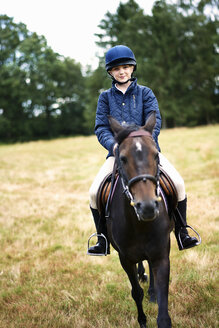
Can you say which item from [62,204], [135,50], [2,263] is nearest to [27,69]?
[135,50]

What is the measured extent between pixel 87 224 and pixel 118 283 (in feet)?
10.4

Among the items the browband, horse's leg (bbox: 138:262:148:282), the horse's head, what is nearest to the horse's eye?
the horse's head

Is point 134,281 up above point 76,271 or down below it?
above

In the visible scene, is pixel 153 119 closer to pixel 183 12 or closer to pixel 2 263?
pixel 2 263

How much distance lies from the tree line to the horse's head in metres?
39.2

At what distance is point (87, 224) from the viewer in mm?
7820

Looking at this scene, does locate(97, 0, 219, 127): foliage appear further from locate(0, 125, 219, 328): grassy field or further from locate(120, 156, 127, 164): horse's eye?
locate(120, 156, 127, 164): horse's eye

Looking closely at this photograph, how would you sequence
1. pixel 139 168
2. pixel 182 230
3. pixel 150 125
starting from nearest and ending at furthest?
1. pixel 139 168
2. pixel 150 125
3. pixel 182 230

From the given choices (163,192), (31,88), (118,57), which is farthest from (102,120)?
(31,88)

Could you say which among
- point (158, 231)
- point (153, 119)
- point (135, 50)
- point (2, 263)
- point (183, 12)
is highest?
point (183, 12)

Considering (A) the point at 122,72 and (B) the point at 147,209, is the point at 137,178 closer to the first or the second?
(B) the point at 147,209

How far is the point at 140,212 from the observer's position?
233 centimetres

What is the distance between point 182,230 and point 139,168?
74.6 inches

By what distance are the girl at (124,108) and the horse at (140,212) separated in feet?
1.86
